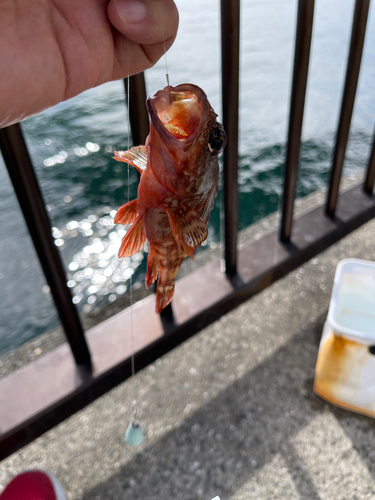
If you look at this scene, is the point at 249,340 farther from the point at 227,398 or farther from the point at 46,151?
the point at 46,151

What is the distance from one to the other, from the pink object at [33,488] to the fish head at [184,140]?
107cm

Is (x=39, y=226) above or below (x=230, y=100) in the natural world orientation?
below

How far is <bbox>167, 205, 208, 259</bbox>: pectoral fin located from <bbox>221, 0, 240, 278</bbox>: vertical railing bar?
68 cm

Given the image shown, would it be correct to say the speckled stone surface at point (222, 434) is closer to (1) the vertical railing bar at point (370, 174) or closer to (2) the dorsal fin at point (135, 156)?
(1) the vertical railing bar at point (370, 174)

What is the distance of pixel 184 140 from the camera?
0.82 metres

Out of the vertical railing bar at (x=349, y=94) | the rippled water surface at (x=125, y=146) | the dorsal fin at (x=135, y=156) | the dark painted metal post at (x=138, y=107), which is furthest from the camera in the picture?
the rippled water surface at (x=125, y=146)

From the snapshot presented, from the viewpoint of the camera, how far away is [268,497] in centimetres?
145

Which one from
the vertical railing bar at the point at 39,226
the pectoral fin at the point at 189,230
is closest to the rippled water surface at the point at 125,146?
the vertical railing bar at the point at 39,226

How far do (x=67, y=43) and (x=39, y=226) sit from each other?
0.54 meters

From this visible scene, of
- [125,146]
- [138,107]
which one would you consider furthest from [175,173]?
[125,146]

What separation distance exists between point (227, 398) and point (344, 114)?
1.40 m

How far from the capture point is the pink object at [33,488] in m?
1.26

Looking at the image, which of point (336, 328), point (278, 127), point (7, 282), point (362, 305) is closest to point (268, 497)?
point (336, 328)

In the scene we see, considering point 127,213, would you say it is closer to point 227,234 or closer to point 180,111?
point 180,111
